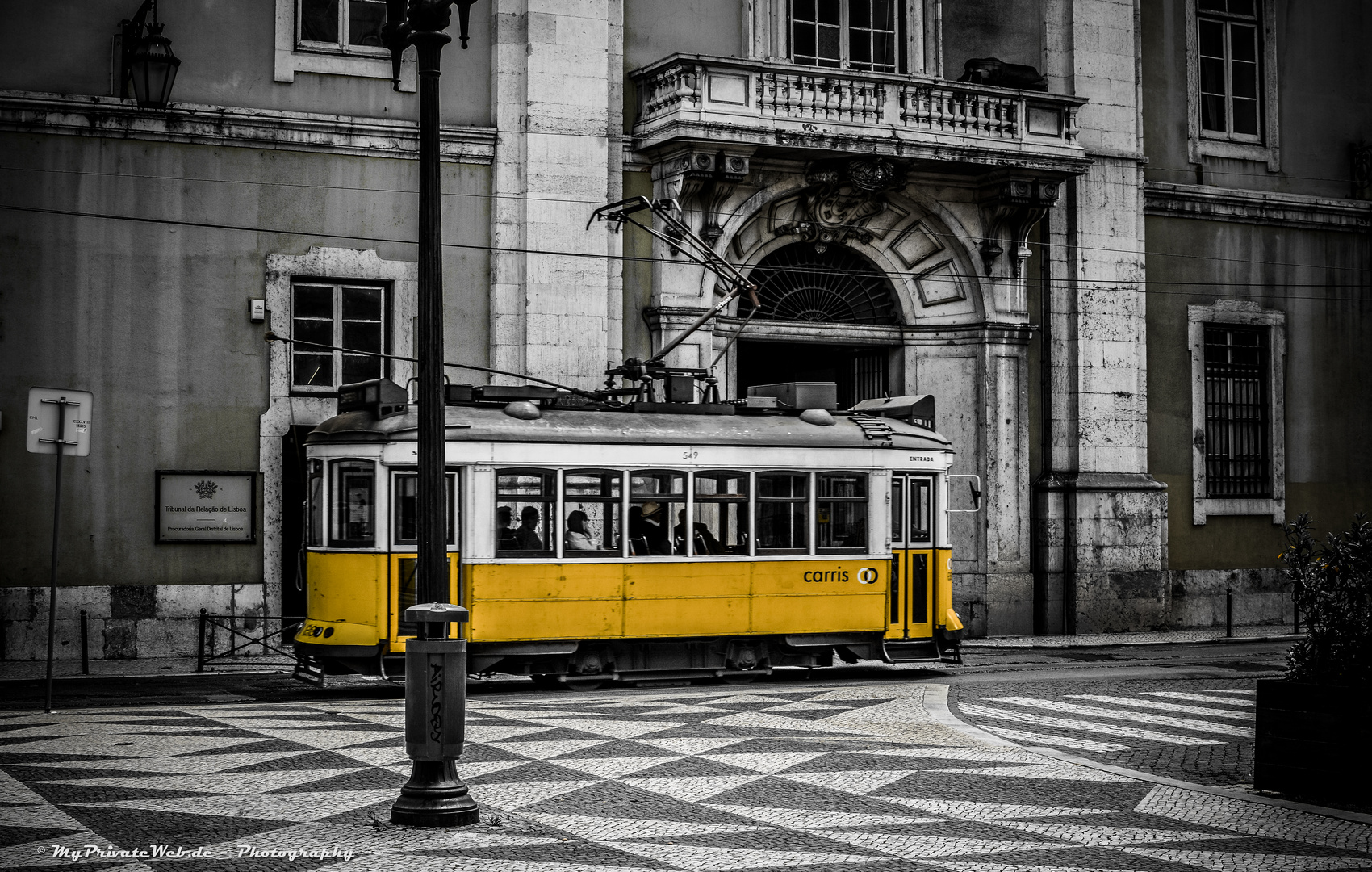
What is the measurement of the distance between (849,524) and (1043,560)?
25.1ft

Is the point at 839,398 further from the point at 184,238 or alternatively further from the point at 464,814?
the point at 464,814

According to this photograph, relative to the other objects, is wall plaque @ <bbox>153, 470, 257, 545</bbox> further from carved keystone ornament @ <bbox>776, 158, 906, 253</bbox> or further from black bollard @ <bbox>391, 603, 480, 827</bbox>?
black bollard @ <bbox>391, 603, 480, 827</bbox>

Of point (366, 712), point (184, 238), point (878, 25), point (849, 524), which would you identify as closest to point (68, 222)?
point (184, 238)

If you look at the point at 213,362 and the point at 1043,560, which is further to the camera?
the point at 1043,560

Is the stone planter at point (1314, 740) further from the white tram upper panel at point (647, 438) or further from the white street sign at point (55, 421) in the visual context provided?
the white street sign at point (55, 421)

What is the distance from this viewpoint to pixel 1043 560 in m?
24.1

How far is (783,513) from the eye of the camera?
17156 millimetres

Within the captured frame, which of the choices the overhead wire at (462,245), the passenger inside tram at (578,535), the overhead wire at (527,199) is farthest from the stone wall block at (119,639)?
the passenger inside tram at (578,535)

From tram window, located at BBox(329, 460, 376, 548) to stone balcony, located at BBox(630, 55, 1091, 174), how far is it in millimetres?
7675

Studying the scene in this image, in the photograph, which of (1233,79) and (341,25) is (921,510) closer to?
(341,25)

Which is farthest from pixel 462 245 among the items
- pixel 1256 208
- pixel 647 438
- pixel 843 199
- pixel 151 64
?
pixel 1256 208

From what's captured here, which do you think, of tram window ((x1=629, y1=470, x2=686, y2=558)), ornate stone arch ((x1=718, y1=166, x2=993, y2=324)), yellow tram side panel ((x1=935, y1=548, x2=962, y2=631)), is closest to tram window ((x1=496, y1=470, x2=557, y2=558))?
tram window ((x1=629, y1=470, x2=686, y2=558))

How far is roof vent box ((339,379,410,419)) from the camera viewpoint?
15.8 metres

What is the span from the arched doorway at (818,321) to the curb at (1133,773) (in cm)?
996
